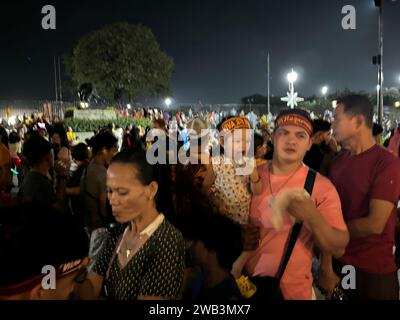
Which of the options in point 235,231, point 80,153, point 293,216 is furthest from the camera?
point 80,153

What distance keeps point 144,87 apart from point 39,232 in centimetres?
4168

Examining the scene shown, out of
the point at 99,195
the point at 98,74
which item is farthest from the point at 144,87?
the point at 99,195

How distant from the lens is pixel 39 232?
4.63 ft

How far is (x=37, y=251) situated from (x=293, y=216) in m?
1.29

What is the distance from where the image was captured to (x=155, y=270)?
69.2 inches

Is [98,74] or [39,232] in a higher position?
[98,74]

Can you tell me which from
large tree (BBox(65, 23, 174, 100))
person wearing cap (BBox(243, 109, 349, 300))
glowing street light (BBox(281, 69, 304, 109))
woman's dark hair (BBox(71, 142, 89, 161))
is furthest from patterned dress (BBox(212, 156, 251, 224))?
large tree (BBox(65, 23, 174, 100))

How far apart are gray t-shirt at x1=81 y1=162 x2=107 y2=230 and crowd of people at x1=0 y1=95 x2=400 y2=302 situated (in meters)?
1.62

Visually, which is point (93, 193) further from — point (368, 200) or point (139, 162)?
point (368, 200)

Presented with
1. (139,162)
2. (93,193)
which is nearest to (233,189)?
(139,162)

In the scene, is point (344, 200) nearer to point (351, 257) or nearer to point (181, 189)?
point (351, 257)

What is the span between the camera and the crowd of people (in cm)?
148

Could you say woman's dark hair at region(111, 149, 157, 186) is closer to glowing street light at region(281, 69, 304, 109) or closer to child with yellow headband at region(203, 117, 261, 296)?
child with yellow headband at region(203, 117, 261, 296)
